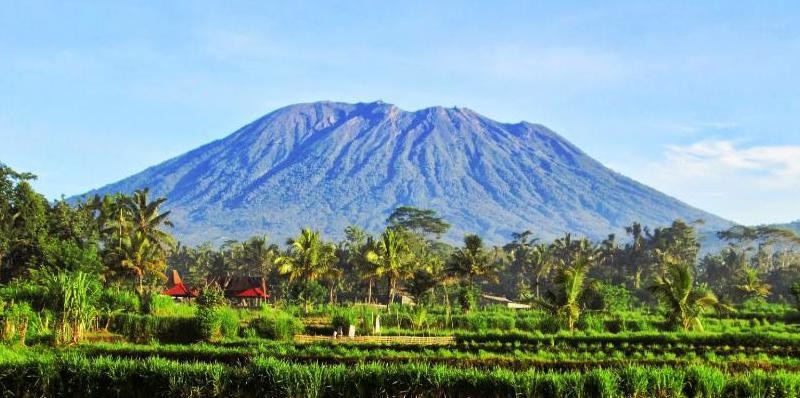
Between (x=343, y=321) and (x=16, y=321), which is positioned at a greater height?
(x=16, y=321)

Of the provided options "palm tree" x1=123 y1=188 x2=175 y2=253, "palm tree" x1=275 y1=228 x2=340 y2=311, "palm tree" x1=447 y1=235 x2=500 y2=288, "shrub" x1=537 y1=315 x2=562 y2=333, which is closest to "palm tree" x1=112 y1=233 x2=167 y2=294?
"palm tree" x1=123 y1=188 x2=175 y2=253

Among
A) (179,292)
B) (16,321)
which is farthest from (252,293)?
(16,321)

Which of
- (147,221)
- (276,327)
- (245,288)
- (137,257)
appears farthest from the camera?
(245,288)

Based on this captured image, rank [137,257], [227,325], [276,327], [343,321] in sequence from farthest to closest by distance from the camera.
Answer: [137,257], [343,321], [276,327], [227,325]

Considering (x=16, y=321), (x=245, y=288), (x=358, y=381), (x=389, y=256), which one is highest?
(x=389, y=256)

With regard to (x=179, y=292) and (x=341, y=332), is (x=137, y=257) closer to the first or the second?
(x=179, y=292)

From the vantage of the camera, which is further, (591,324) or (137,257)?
(137,257)

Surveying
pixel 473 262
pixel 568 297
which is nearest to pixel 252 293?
pixel 473 262

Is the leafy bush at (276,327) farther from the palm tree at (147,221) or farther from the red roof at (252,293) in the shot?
the red roof at (252,293)

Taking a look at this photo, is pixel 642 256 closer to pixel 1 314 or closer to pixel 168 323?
pixel 168 323
